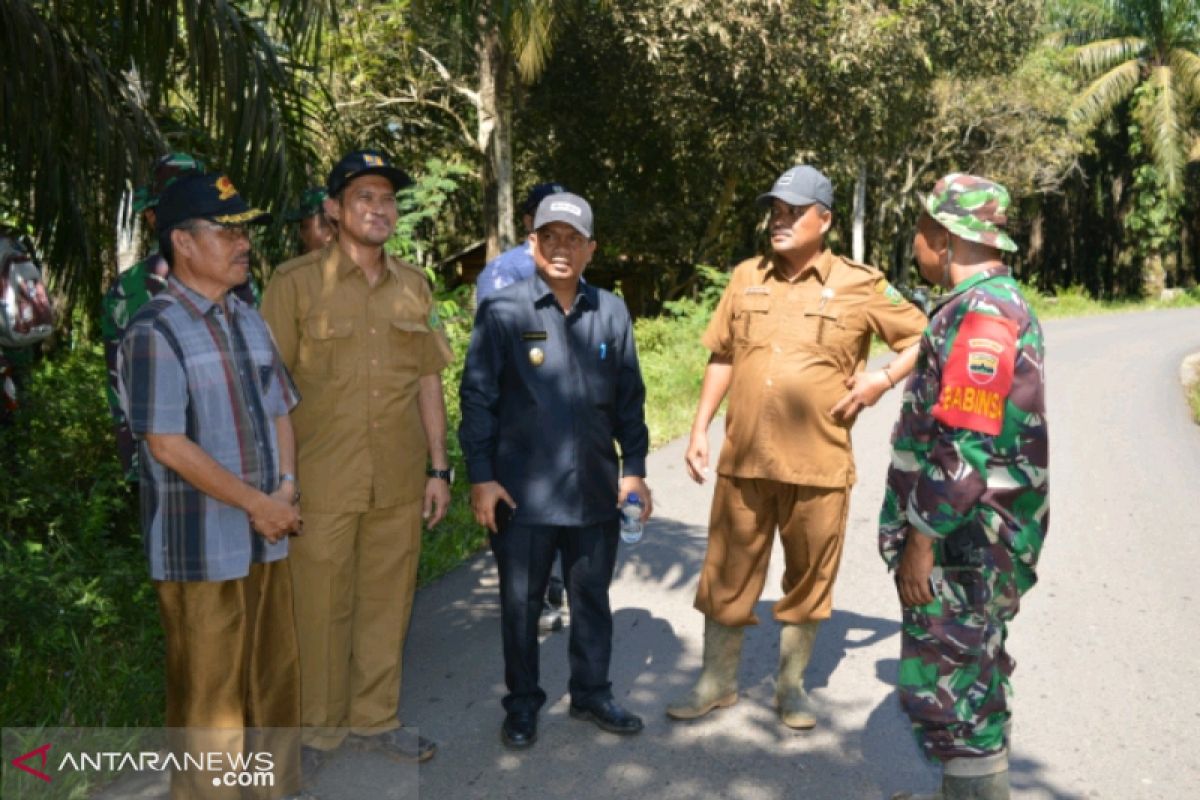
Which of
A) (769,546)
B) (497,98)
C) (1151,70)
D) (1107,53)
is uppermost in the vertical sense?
(1107,53)

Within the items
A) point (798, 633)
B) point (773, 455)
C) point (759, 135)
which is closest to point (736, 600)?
point (798, 633)

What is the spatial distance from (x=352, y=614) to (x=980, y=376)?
2.31 meters

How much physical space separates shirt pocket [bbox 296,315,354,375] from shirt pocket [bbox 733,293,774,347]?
4.88 feet

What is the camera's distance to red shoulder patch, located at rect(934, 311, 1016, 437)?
306 centimetres

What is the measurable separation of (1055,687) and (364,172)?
136 inches

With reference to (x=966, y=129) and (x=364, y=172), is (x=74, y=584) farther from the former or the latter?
(x=966, y=129)

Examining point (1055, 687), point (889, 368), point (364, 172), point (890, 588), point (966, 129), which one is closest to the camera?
point (364, 172)

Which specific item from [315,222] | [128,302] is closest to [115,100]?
[315,222]

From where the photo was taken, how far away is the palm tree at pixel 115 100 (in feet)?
18.8

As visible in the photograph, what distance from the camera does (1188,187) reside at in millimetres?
42594

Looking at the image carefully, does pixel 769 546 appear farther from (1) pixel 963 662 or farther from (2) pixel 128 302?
(2) pixel 128 302

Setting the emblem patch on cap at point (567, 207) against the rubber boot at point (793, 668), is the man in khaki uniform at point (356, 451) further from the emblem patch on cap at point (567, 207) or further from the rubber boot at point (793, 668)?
the rubber boot at point (793, 668)

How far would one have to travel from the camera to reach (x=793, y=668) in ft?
14.3

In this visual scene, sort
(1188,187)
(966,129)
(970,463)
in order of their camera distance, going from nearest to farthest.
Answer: (970,463) → (966,129) → (1188,187)
